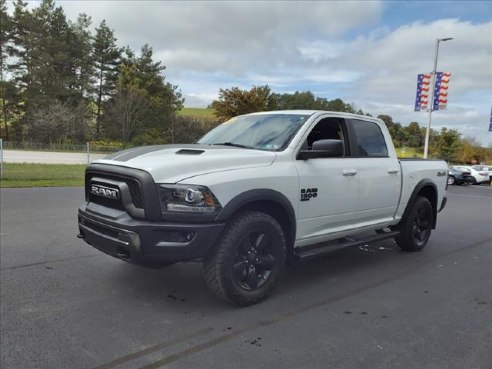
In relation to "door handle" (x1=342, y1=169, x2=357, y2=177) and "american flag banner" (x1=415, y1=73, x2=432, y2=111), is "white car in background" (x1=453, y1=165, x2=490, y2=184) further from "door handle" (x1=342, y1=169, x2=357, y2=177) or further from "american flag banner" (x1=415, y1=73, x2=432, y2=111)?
"door handle" (x1=342, y1=169, x2=357, y2=177)

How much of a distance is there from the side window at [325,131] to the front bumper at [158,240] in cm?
174

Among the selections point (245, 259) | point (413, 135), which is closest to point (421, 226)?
point (245, 259)

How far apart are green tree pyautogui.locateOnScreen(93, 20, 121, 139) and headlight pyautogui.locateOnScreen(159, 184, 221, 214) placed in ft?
171

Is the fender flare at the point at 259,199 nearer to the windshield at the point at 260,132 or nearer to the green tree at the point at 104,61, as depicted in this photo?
the windshield at the point at 260,132

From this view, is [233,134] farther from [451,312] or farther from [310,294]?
[451,312]

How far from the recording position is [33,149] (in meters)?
31.5

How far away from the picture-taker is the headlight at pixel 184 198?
3.71 metres

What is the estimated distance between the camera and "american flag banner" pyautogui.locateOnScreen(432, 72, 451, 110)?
92.0ft

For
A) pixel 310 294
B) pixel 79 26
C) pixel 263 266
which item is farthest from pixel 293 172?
pixel 79 26

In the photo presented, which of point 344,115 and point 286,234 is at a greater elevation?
point 344,115

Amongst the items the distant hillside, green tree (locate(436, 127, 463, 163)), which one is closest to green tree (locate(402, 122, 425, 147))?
green tree (locate(436, 127, 463, 163))

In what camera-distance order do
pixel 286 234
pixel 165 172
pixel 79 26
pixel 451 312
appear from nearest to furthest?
pixel 165 172, pixel 451 312, pixel 286 234, pixel 79 26

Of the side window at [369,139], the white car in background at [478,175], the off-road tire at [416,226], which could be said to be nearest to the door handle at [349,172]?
the side window at [369,139]

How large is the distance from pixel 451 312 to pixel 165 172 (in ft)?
9.73
